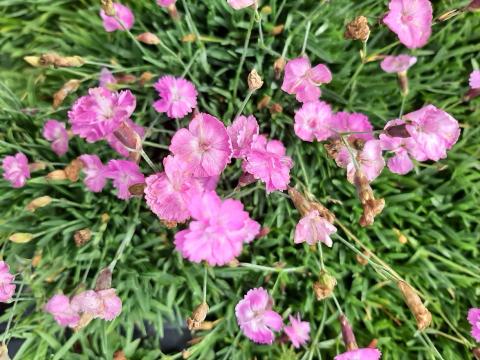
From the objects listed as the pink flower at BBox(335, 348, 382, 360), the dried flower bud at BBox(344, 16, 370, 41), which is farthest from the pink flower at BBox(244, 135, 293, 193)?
the pink flower at BBox(335, 348, 382, 360)

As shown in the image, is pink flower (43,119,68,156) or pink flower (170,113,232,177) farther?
pink flower (43,119,68,156)

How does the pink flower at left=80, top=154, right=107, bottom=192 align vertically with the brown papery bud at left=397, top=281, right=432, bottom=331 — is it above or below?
below

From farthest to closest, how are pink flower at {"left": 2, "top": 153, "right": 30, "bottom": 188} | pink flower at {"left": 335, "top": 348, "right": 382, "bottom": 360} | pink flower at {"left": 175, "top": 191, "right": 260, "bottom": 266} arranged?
1. pink flower at {"left": 2, "top": 153, "right": 30, "bottom": 188}
2. pink flower at {"left": 335, "top": 348, "right": 382, "bottom": 360}
3. pink flower at {"left": 175, "top": 191, "right": 260, "bottom": 266}

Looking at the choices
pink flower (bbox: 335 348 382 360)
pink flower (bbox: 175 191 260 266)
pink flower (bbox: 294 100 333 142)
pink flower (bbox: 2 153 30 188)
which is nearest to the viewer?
pink flower (bbox: 175 191 260 266)

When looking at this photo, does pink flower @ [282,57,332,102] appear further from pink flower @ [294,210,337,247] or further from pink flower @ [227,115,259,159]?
pink flower @ [294,210,337,247]

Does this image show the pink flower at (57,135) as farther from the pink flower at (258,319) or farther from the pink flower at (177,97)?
the pink flower at (258,319)
